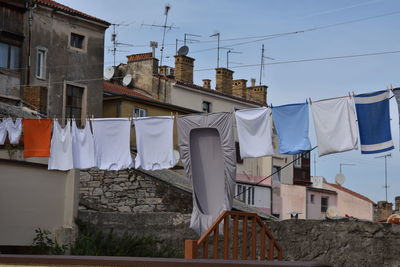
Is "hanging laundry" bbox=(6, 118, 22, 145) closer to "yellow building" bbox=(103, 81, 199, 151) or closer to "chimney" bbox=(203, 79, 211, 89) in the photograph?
"yellow building" bbox=(103, 81, 199, 151)

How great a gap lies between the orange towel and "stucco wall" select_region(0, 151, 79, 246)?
2.12 ft

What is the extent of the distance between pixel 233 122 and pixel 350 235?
112 inches

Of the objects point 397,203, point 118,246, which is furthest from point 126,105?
point 397,203

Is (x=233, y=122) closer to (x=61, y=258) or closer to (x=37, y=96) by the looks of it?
(x=61, y=258)

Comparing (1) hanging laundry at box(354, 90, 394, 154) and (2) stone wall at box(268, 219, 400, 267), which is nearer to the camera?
(1) hanging laundry at box(354, 90, 394, 154)

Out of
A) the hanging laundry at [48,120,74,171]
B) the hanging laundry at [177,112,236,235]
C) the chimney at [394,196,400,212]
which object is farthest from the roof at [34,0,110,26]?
the chimney at [394,196,400,212]

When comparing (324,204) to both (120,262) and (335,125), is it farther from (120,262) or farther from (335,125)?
(120,262)

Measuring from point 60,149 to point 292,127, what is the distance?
16.4 ft

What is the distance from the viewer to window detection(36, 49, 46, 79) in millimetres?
33750

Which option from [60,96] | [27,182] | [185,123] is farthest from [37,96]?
[185,123]

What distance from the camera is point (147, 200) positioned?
2553cm

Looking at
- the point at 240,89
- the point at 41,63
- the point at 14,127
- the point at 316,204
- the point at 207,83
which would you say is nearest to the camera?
the point at 14,127

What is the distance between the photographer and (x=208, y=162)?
14125mm

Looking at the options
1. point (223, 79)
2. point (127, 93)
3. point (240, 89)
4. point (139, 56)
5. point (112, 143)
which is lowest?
point (112, 143)
